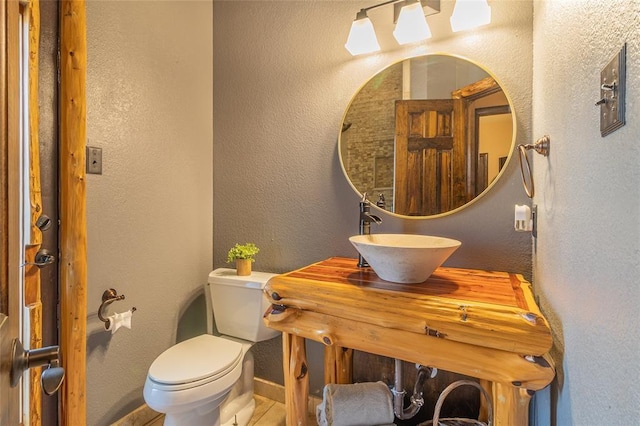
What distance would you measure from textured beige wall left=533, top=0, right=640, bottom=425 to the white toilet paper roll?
5.72 feet

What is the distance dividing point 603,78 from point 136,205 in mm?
1840

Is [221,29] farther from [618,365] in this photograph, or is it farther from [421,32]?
[618,365]

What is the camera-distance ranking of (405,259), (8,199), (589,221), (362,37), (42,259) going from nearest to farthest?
(8,199), (589,221), (405,259), (42,259), (362,37)

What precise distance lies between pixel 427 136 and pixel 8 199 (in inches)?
59.2

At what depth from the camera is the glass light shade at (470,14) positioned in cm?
138

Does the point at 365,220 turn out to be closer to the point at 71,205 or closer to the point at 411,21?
→ the point at 411,21

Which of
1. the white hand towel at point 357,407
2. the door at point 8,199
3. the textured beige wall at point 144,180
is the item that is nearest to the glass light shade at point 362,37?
the textured beige wall at point 144,180

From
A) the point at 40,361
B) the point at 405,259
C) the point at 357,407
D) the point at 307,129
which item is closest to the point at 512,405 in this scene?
the point at 405,259

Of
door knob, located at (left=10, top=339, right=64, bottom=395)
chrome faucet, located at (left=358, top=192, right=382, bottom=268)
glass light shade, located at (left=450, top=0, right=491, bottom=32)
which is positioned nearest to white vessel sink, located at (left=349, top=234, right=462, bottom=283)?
chrome faucet, located at (left=358, top=192, right=382, bottom=268)

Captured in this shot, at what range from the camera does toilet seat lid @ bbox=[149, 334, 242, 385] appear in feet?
4.34

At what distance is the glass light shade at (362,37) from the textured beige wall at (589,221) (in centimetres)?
76

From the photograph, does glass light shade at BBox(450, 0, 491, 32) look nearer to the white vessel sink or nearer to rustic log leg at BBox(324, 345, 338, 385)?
the white vessel sink

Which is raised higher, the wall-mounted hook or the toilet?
the wall-mounted hook

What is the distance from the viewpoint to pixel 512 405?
0.90 metres
